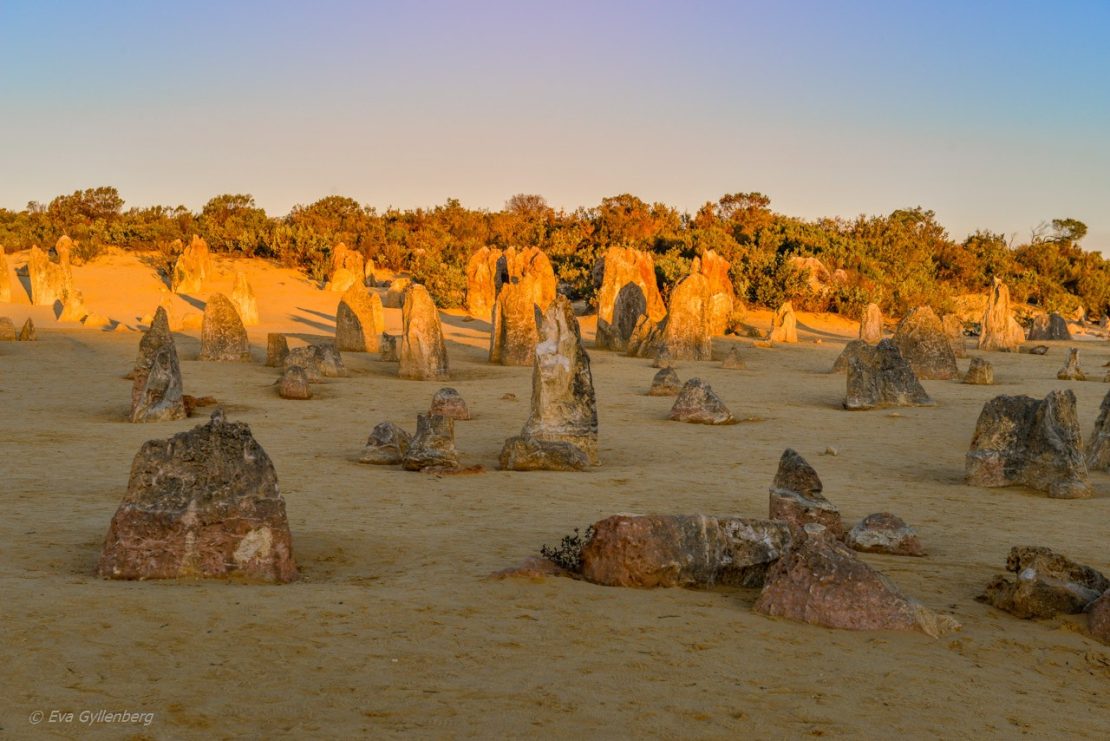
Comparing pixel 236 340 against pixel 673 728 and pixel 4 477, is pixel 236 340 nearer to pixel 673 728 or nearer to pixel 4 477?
pixel 4 477

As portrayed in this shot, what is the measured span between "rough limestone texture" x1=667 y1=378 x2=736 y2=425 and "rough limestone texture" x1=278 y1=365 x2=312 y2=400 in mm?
5695

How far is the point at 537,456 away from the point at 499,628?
6.18 meters

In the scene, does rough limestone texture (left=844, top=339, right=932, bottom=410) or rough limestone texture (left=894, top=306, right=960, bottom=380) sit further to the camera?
rough limestone texture (left=894, top=306, right=960, bottom=380)

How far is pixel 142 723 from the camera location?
4.00 metres

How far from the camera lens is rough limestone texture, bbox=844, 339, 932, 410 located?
17312 millimetres

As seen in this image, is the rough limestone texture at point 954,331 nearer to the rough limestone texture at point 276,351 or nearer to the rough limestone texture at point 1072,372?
the rough limestone texture at point 1072,372

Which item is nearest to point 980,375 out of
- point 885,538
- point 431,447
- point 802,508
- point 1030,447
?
point 1030,447

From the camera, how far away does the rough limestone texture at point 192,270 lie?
3609 cm

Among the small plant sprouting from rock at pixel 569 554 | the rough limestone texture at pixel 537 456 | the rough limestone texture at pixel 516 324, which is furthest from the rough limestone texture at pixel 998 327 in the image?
the small plant sprouting from rock at pixel 569 554

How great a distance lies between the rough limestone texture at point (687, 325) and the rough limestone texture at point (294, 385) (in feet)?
34.1

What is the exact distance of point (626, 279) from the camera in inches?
1278

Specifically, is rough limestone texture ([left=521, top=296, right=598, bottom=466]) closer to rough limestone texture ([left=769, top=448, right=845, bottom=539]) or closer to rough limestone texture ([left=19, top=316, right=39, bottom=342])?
rough limestone texture ([left=769, top=448, right=845, bottom=539])

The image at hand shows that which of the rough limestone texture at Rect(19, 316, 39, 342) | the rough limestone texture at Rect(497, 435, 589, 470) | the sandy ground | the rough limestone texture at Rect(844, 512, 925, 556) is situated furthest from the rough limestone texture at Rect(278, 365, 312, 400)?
the rough limestone texture at Rect(844, 512, 925, 556)

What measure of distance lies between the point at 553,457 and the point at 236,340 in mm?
11545
